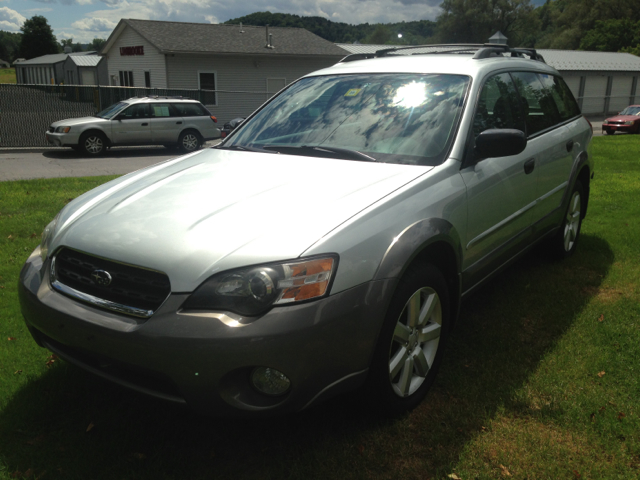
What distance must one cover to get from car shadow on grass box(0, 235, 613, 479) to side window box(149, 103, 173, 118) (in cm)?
1504

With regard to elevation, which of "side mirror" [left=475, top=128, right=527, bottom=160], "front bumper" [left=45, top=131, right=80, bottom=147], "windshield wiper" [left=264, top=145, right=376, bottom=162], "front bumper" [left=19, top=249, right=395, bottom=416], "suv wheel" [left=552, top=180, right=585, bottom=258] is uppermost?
"side mirror" [left=475, top=128, right=527, bottom=160]

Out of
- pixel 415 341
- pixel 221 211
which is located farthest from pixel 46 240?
pixel 415 341

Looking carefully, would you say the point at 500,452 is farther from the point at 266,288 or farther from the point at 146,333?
the point at 146,333

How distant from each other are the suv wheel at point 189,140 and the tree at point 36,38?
83448 mm

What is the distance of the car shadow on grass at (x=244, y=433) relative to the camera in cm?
259

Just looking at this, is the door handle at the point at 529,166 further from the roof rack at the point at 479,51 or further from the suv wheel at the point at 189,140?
the suv wheel at the point at 189,140

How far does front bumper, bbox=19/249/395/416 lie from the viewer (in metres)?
2.21

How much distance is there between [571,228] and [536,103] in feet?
5.03

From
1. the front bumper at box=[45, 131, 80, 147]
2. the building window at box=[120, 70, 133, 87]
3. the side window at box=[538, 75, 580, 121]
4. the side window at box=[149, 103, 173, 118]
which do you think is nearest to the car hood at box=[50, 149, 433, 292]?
the side window at box=[538, 75, 580, 121]

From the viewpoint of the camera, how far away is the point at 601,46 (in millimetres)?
68938

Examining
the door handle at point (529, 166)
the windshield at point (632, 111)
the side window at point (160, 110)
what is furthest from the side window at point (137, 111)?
the windshield at point (632, 111)

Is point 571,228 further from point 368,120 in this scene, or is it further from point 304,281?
point 304,281

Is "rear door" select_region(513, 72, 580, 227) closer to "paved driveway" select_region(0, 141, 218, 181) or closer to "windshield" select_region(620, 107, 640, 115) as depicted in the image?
"paved driveway" select_region(0, 141, 218, 181)

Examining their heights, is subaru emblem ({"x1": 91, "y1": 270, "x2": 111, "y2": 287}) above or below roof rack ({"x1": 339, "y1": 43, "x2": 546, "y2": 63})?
below
